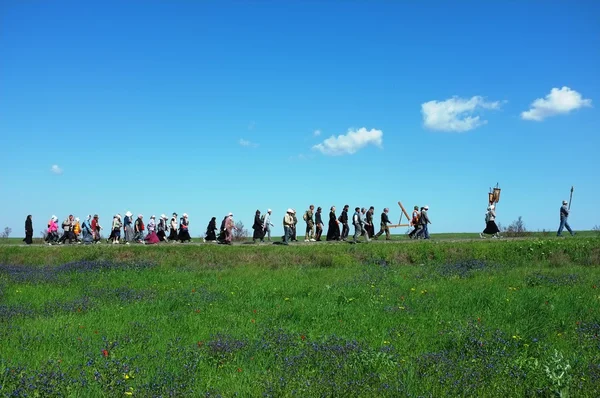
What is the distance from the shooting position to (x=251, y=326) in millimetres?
10125

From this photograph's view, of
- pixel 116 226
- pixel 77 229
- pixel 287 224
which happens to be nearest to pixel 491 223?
pixel 287 224

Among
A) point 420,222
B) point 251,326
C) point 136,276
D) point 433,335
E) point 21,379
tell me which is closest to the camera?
point 21,379

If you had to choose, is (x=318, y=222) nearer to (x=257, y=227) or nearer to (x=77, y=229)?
(x=257, y=227)

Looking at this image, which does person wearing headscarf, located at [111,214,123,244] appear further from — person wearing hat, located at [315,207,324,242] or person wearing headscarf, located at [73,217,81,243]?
person wearing hat, located at [315,207,324,242]

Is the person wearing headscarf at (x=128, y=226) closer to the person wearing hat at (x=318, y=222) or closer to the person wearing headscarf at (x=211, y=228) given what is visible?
the person wearing headscarf at (x=211, y=228)

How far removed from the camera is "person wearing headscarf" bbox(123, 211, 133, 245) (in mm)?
32719

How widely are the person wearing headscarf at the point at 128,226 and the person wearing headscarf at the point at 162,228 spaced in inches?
97.5

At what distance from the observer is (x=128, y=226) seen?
32.9 metres

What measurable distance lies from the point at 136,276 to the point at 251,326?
9.25 meters

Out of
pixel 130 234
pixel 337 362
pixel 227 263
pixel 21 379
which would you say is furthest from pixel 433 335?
pixel 130 234

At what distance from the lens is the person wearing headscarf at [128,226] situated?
32.7 metres

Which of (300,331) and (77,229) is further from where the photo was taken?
(77,229)

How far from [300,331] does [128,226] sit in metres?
25.4

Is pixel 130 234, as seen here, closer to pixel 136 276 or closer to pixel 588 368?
pixel 136 276
